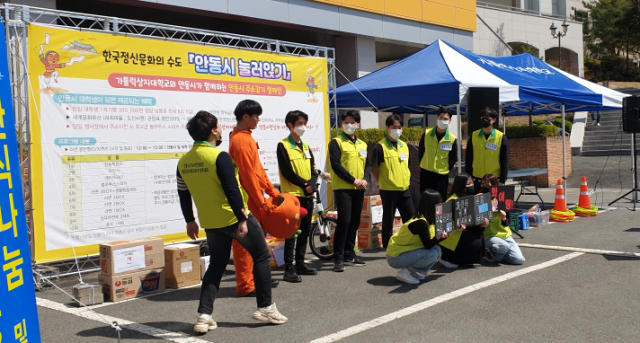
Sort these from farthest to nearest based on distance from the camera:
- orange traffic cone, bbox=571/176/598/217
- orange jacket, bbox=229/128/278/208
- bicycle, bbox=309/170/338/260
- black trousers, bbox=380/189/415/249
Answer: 1. orange traffic cone, bbox=571/176/598/217
2. bicycle, bbox=309/170/338/260
3. black trousers, bbox=380/189/415/249
4. orange jacket, bbox=229/128/278/208

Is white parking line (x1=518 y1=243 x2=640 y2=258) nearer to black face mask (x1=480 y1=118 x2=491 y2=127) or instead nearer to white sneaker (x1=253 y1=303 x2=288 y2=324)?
black face mask (x1=480 y1=118 x2=491 y2=127)

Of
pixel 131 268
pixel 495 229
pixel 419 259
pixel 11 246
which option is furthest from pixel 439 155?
pixel 11 246

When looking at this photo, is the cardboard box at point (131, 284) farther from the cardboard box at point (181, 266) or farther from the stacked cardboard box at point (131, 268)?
the cardboard box at point (181, 266)

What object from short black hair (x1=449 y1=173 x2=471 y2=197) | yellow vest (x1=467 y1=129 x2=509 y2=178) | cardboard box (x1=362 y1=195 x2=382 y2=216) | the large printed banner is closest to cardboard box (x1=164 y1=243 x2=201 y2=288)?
the large printed banner

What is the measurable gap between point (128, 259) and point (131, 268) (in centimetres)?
11

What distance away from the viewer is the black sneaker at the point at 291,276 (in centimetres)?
659

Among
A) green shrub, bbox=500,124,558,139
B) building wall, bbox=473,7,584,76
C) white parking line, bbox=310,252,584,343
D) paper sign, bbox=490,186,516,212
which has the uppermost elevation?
building wall, bbox=473,7,584,76

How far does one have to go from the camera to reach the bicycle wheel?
7.85 m

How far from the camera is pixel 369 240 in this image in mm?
8477

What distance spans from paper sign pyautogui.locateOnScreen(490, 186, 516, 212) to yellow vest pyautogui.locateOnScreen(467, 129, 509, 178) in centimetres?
111

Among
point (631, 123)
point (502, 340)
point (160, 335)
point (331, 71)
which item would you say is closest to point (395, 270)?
point (502, 340)

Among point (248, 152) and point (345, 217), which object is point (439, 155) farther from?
point (248, 152)

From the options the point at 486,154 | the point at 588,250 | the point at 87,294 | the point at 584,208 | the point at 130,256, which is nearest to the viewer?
the point at 87,294

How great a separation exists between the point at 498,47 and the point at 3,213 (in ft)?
121
